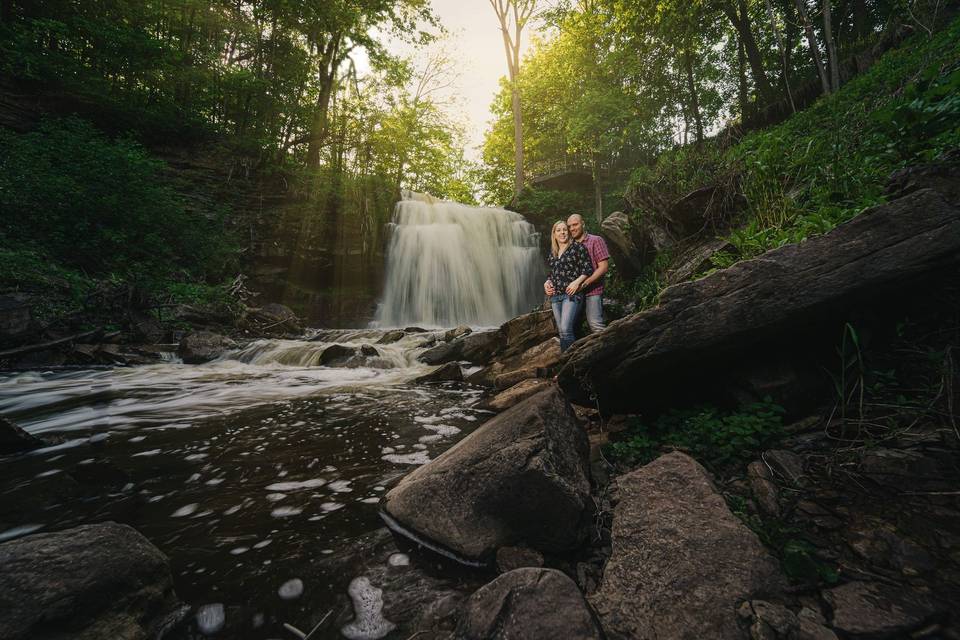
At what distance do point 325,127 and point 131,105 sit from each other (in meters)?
7.90

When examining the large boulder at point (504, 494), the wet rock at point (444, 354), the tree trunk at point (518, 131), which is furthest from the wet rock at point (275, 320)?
the tree trunk at point (518, 131)

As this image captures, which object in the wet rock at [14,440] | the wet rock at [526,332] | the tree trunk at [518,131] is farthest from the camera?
the tree trunk at [518,131]

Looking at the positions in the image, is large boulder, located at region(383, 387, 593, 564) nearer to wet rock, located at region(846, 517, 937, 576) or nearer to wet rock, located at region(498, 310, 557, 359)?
wet rock, located at region(846, 517, 937, 576)

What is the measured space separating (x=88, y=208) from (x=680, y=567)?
1535cm

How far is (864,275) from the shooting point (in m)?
2.33

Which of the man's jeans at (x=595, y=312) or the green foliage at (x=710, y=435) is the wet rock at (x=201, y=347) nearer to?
the man's jeans at (x=595, y=312)

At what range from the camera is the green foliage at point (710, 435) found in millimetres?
2406

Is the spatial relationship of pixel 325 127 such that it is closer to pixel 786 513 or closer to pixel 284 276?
pixel 284 276

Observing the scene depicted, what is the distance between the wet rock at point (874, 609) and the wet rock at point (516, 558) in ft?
3.77

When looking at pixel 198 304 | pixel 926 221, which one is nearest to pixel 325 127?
pixel 198 304

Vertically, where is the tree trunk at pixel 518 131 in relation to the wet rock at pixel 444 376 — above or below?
above

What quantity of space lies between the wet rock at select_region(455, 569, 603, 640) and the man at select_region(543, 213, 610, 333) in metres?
3.90

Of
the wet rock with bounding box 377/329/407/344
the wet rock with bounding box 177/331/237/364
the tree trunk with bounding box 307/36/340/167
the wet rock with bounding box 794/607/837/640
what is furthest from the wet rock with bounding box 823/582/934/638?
the tree trunk with bounding box 307/36/340/167

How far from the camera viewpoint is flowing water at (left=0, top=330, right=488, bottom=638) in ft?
5.93
